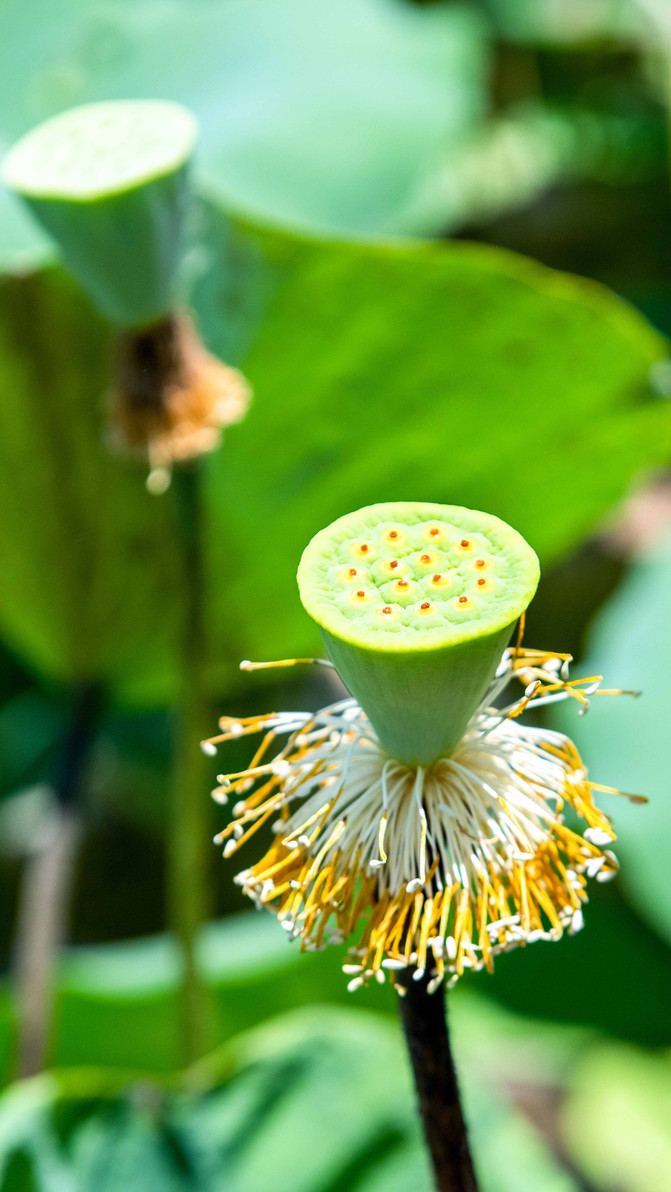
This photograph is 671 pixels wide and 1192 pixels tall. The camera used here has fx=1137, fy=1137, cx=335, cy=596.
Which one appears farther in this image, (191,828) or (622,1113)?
(622,1113)

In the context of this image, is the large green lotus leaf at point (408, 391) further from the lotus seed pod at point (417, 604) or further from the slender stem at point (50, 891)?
the lotus seed pod at point (417, 604)

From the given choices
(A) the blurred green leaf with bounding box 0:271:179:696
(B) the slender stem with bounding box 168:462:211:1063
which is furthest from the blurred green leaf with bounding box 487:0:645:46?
(B) the slender stem with bounding box 168:462:211:1063

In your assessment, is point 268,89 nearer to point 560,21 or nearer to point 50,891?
point 50,891

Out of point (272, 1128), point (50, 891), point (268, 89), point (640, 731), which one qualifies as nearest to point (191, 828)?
point (50, 891)

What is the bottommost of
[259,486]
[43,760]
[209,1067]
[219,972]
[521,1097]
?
[521,1097]

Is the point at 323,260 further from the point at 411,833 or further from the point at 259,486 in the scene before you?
the point at 411,833

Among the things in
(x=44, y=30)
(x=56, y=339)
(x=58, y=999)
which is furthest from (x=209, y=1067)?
(x=44, y=30)
